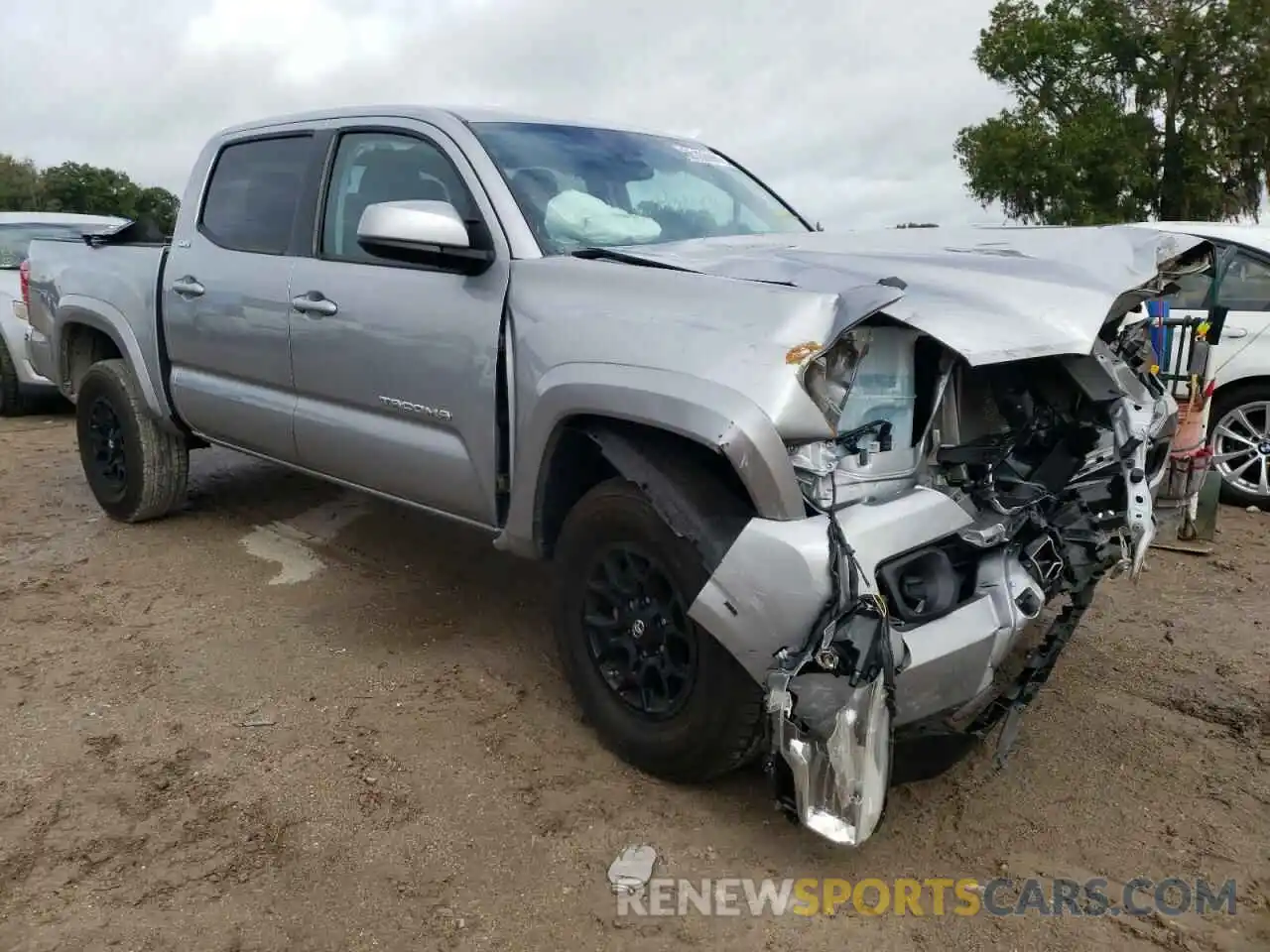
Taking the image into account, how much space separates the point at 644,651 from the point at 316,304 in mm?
1891

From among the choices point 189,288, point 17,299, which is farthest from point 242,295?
point 17,299

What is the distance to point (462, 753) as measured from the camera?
3168mm

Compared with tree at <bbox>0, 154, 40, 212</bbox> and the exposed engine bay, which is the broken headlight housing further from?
tree at <bbox>0, 154, 40, 212</bbox>

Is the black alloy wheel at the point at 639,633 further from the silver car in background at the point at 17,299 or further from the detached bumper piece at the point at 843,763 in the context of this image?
the silver car in background at the point at 17,299

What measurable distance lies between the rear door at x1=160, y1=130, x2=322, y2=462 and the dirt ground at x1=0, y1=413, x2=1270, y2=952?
0.80 meters

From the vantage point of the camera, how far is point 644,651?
2.91 m

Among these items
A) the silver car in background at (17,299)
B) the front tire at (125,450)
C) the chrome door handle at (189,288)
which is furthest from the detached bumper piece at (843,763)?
the silver car in background at (17,299)

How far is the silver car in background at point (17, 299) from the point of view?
8.84m

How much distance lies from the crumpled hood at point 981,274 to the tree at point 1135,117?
20942 millimetres

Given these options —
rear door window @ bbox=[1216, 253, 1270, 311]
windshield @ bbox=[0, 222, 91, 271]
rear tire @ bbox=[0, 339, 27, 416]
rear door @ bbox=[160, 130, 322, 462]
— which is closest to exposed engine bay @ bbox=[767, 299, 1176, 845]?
rear door @ bbox=[160, 130, 322, 462]

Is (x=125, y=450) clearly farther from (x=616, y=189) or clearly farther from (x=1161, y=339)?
(x=1161, y=339)

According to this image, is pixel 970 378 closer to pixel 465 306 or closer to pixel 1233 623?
pixel 465 306

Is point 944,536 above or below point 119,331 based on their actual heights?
below

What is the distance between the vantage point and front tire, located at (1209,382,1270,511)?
5762mm
